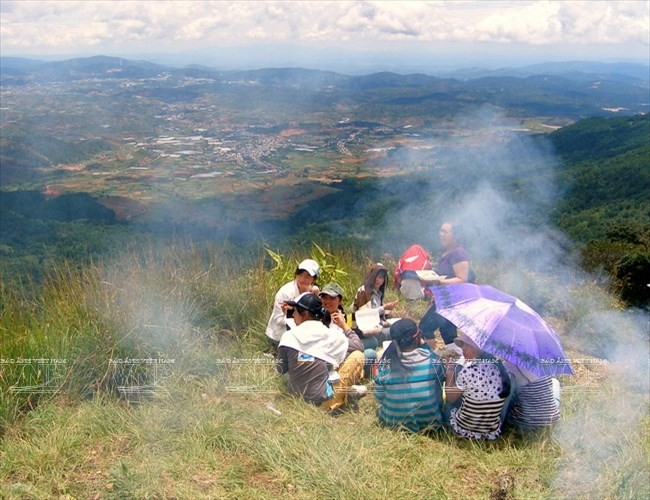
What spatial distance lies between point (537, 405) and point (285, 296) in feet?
6.14

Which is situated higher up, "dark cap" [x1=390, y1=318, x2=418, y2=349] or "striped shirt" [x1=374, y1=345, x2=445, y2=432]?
"dark cap" [x1=390, y1=318, x2=418, y2=349]

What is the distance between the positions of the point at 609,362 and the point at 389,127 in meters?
67.5

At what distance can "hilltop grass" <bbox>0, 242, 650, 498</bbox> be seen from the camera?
255 cm

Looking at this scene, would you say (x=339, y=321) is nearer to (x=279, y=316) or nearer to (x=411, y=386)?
(x=279, y=316)

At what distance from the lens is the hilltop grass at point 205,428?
2.55 metres

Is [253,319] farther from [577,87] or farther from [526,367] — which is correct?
[577,87]

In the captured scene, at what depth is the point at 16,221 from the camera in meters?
36.2

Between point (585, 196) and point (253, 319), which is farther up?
point (253, 319)

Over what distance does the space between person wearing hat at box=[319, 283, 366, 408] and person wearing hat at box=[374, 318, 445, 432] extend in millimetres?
385

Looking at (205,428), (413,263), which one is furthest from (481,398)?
(413,263)

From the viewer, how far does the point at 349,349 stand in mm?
3854

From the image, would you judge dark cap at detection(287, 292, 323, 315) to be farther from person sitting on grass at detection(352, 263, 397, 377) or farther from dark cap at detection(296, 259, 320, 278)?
person sitting on grass at detection(352, 263, 397, 377)

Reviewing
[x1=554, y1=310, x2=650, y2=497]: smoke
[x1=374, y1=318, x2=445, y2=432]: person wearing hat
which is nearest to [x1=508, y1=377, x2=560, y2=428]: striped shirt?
[x1=554, y1=310, x2=650, y2=497]: smoke

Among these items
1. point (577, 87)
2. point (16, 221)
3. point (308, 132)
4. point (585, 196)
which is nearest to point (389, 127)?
point (308, 132)
